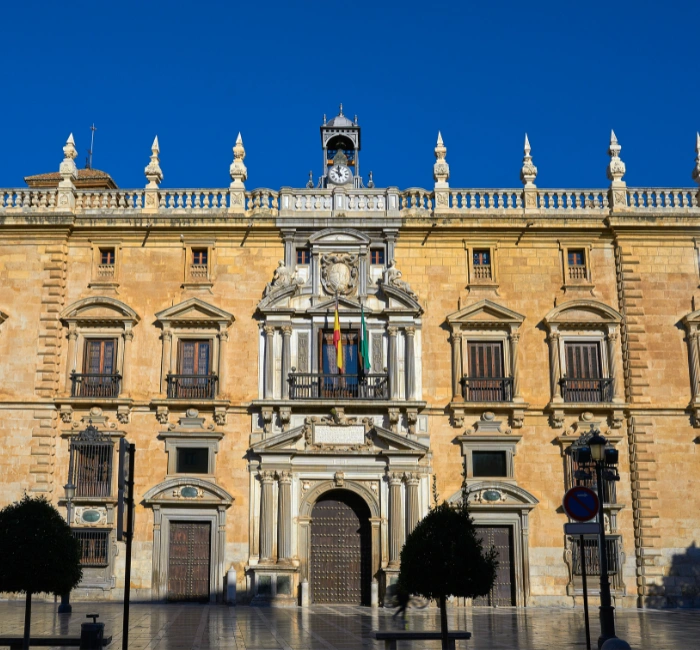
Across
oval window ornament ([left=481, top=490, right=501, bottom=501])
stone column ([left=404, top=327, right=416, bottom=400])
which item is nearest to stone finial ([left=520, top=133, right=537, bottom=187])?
stone column ([left=404, top=327, right=416, bottom=400])

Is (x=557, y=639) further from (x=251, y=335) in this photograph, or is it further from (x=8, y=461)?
(x=8, y=461)

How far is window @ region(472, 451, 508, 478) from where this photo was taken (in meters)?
26.0

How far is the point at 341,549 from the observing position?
25.8 meters

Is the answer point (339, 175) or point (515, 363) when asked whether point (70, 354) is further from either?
point (515, 363)

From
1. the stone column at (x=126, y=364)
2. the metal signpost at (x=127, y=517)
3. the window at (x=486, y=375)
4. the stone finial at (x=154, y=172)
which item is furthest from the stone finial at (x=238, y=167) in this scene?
the metal signpost at (x=127, y=517)

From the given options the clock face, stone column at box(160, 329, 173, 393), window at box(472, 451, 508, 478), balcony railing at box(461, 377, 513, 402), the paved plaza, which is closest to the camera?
the paved plaza

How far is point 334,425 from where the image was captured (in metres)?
26.1

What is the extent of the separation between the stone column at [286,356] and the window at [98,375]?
15.8ft

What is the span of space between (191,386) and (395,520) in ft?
23.2

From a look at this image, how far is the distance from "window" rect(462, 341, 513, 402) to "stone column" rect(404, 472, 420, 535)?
2.82 metres

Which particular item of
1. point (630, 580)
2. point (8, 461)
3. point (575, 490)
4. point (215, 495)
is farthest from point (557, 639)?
point (8, 461)

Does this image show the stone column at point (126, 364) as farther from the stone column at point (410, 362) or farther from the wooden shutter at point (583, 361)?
the wooden shutter at point (583, 361)

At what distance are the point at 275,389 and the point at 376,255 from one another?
17.0 ft

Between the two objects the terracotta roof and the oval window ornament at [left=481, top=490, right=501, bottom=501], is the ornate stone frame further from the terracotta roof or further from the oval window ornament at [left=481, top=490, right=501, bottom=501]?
the terracotta roof
